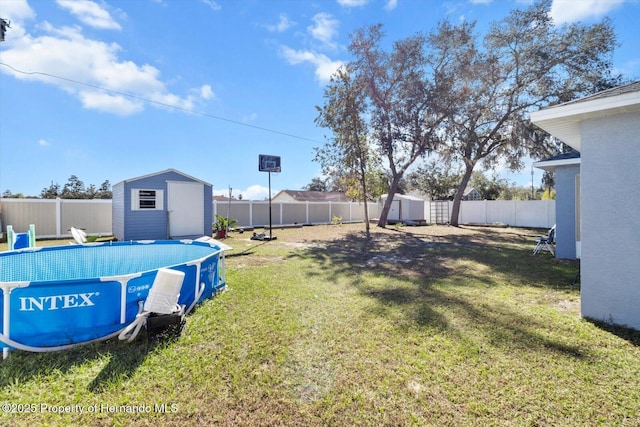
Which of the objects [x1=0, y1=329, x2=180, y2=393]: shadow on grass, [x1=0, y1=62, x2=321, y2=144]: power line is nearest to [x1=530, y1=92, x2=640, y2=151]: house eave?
[x1=0, y1=329, x2=180, y2=393]: shadow on grass

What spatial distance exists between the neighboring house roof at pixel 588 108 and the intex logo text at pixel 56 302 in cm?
598

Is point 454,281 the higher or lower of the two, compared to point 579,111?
lower

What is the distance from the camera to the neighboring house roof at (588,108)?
10.3 feet

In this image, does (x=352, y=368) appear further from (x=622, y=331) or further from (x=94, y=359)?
(x=622, y=331)

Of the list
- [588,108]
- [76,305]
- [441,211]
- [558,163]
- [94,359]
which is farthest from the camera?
[441,211]

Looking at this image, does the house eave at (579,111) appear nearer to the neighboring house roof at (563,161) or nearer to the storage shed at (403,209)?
the neighboring house roof at (563,161)

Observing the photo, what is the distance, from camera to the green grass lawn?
77.5 inches

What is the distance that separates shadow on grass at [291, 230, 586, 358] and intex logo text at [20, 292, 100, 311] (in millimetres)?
3371

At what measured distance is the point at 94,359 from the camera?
2625 mm

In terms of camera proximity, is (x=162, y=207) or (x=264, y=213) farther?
(x=264, y=213)

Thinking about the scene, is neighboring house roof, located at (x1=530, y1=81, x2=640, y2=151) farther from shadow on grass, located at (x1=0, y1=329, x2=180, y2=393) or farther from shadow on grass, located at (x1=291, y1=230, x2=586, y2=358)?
shadow on grass, located at (x1=0, y1=329, x2=180, y2=393)

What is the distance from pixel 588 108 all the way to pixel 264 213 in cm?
1565

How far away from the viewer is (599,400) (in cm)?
207

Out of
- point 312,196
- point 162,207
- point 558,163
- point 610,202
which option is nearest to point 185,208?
point 162,207
